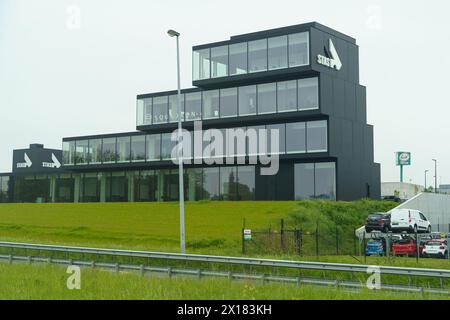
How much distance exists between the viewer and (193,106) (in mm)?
53812

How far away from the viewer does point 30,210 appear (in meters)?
54.1

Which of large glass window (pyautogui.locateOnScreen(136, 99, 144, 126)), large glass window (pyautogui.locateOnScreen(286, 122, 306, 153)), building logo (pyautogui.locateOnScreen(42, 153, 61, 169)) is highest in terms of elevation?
large glass window (pyautogui.locateOnScreen(136, 99, 144, 126))

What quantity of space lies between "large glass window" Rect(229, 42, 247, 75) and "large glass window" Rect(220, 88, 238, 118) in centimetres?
177

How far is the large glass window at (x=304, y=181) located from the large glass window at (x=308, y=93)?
4808mm

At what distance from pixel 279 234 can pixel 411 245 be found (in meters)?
7.17

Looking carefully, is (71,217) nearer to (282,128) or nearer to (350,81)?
(282,128)

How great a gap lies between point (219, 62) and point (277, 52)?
6.09 m

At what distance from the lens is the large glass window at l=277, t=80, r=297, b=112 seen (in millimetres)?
48031

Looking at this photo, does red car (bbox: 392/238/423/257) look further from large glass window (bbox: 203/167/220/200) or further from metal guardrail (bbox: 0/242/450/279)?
large glass window (bbox: 203/167/220/200)

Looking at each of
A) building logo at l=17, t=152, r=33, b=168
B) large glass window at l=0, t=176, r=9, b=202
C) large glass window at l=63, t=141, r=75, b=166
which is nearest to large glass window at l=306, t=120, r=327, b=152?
large glass window at l=63, t=141, r=75, b=166

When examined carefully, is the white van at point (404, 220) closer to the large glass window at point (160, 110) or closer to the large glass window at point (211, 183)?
the large glass window at point (211, 183)

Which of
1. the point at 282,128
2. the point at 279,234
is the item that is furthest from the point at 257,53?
the point at 279,234

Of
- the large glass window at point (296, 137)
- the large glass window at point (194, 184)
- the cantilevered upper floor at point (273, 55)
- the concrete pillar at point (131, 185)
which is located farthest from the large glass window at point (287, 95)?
the concrete pillar at point (131, 185)

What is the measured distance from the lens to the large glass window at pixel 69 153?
6353 cm
